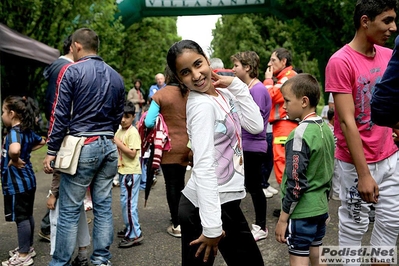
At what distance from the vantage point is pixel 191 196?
2.68 meters

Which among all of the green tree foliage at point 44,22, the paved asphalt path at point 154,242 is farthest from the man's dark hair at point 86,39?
the green tree foliage at point 44,22

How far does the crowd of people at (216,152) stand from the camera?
261 cm

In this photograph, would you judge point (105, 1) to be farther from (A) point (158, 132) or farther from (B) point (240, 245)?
(B) point (240, 245)

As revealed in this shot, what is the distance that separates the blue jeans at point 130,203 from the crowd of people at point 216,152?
0.04 ft

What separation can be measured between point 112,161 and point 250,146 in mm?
1705

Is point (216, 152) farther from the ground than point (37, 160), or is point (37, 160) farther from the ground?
point (216, 152)

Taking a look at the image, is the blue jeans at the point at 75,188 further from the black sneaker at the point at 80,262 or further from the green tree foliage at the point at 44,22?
the green tree foliage at the point at 44,22

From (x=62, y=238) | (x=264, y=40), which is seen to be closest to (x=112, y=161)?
(x=62, y=238)

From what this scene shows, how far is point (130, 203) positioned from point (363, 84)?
109 inches

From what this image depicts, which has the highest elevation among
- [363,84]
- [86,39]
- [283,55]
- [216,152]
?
[86,39]

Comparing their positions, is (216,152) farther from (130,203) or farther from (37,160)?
(37,160)

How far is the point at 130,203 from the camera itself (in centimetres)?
489

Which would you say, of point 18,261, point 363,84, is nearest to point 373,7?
point 363,84

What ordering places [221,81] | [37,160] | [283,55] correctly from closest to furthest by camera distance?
[221,81]
[283,55]
[37,160]
